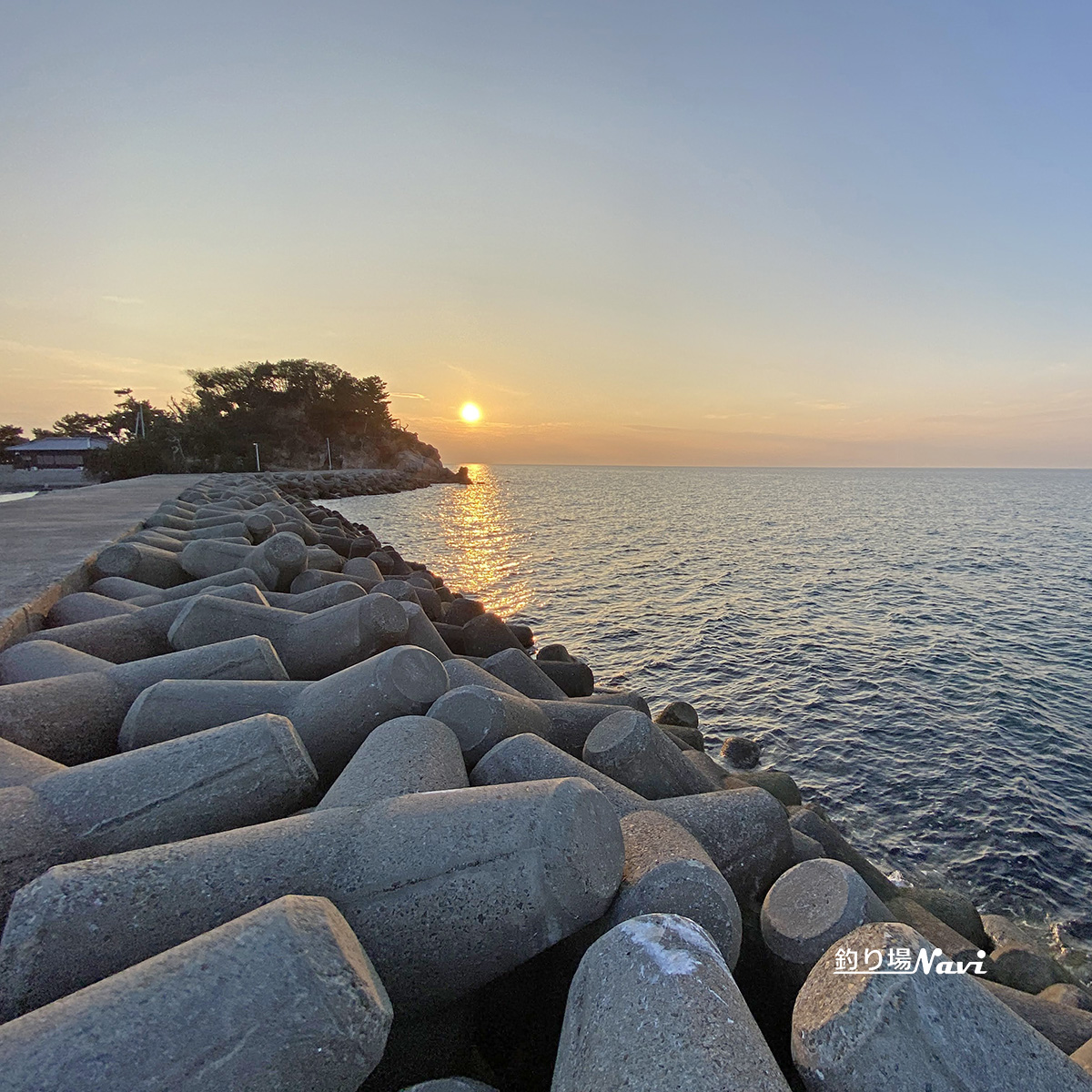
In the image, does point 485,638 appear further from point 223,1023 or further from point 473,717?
point 223,1023

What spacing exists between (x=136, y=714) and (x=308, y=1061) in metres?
2.22

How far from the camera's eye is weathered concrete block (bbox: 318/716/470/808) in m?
2.38

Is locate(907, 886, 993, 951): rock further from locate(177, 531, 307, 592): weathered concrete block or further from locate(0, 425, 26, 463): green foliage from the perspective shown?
locate(0, 425, 26, 463): green foliage

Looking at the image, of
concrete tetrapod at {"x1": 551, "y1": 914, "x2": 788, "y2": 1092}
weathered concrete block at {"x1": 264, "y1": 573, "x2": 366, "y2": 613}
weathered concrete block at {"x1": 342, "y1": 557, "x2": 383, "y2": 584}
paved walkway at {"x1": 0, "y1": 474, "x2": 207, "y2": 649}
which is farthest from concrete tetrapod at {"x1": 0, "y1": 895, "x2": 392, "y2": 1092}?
weathered concrete block at {"x1": 342, "y1": 557, "x2": 383, "y2": 584}

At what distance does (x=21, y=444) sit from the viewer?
5544cm

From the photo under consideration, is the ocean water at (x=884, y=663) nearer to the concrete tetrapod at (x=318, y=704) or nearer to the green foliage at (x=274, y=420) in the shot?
the concrete tetrapod at (x=318, y=704)

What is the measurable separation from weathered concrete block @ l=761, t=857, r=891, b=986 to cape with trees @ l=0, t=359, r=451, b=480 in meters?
56.0

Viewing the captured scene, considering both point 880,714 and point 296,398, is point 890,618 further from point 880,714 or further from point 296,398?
point 296,398

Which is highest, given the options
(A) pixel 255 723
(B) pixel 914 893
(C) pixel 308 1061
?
(A) pixel 255 723

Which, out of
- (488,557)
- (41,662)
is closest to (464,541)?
(488,557)

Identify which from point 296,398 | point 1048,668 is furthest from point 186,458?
point 1048,668

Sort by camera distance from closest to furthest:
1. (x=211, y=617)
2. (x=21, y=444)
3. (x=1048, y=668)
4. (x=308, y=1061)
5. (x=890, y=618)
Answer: (x=308, y=1061) → (x=211, y=617) → (x=1048, y=668) → (x=890, y=618) → (x=21, y=444)

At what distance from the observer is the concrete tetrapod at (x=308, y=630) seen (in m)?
4.23

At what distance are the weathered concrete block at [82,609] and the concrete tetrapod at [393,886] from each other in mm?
3866
